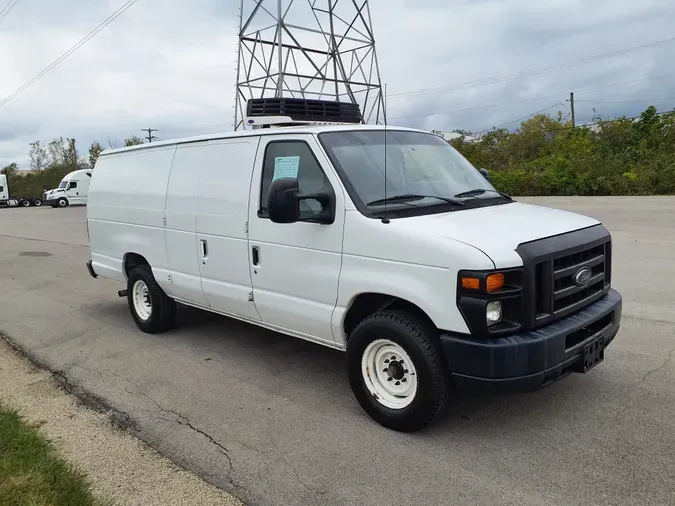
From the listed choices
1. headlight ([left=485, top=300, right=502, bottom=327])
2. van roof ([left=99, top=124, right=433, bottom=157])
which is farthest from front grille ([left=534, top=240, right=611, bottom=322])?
van roof ([left=99, top=124, right=433, bottom=157])

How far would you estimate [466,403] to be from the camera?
172 inches

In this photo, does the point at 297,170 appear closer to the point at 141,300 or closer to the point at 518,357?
the point at 518,357

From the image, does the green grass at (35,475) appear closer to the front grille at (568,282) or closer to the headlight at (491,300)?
the headlight at (491,300)

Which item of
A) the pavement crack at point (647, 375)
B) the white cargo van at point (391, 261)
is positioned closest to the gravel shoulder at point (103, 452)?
the white cargo van at point (391, 261)

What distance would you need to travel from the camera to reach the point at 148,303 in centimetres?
660

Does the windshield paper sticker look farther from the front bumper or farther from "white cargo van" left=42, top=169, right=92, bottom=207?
"white cargo van" left=42, top=169, right=92, bottom=207

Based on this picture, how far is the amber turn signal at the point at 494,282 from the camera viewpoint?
334 cm

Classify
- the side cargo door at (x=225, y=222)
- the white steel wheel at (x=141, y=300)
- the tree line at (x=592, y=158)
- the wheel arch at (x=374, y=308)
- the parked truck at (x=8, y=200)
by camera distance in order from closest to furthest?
the wheel arch at (x=374, y=308), the side cargo door at (x=225, y=222), the white steel wheel at (x=141, y=300), the tree line at (x=592, y=158), the parked truck at (x=8, y=200)

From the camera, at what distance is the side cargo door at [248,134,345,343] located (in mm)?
4254

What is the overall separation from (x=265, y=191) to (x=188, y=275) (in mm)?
Result: 1453

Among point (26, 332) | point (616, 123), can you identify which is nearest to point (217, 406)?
point (26, 332)

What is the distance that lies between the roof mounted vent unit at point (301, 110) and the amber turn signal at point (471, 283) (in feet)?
11.7

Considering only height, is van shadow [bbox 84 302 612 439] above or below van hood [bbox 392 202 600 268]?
below

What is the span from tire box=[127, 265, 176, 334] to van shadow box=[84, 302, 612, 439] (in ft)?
0.54
